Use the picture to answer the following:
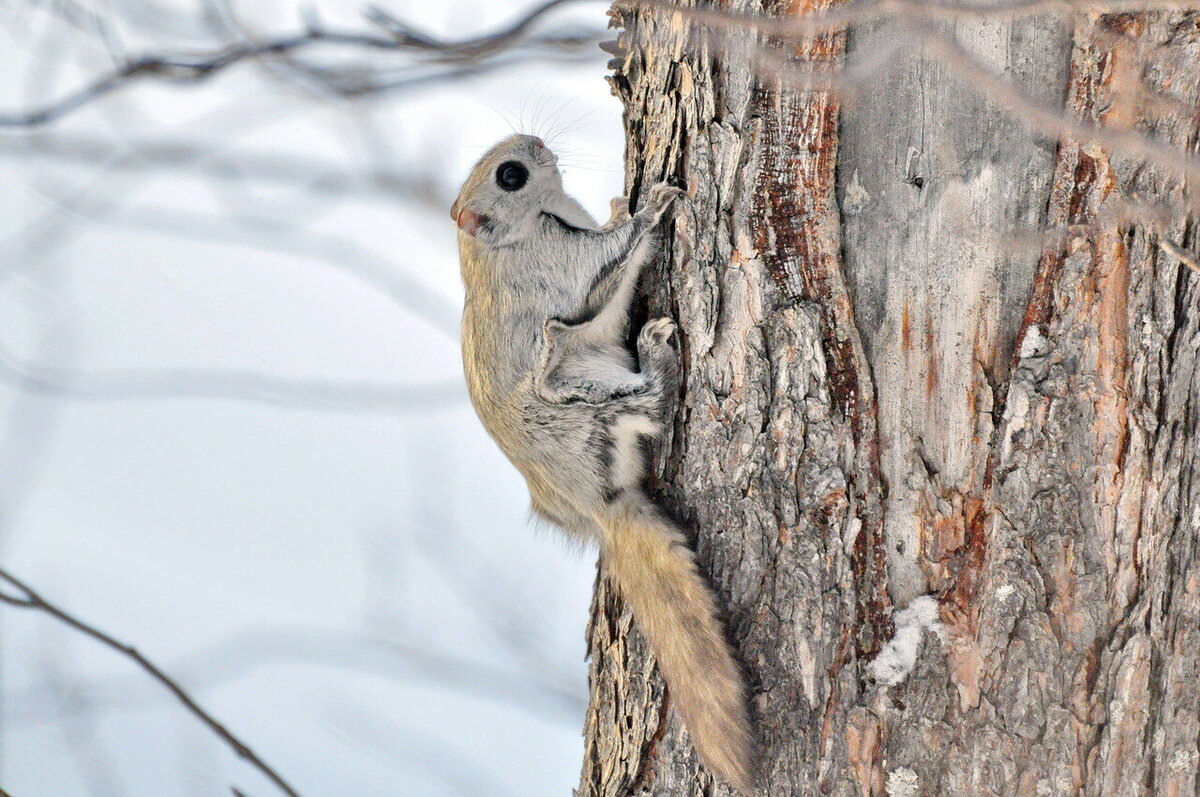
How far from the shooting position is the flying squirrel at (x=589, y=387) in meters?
1.88

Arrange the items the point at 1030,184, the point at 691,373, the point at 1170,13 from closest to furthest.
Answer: the point at 1170,13 → the point at 1030,184 → the point at 691,373

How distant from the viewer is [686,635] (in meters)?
1.89

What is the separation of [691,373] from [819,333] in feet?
0.97

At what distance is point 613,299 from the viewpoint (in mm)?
2359

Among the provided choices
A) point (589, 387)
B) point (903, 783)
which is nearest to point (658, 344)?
point (589, 387)

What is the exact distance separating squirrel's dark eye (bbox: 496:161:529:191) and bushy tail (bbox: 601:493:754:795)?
125 cm

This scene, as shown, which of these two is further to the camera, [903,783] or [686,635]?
[686,635]

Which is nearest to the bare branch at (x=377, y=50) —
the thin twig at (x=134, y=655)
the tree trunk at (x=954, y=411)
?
the tree trunk at (x=954, y=411)

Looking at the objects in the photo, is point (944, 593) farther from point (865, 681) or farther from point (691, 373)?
point (691, 373)

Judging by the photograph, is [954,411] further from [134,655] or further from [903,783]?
[134,655]

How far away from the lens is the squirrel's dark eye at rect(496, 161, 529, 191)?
2994mm

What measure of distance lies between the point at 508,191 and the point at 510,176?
48 mm

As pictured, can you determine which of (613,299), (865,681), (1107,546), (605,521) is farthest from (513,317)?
(1107,546)

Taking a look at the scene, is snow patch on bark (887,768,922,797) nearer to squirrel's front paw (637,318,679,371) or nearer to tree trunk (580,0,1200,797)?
tree trunk (580,0,1200,797)
